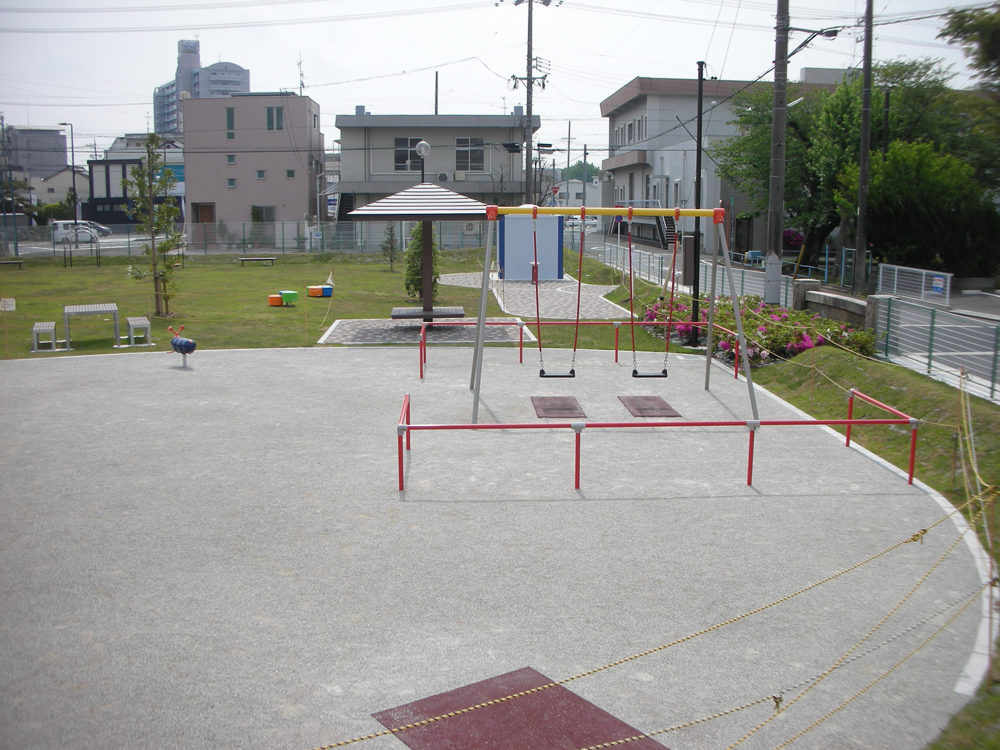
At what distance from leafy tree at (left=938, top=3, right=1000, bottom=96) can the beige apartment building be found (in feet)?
166

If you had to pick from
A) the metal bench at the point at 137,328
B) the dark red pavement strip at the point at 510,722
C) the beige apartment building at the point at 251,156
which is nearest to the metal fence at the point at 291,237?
the beige apartment building at the point at 251,156

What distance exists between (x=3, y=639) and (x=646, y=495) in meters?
6.44

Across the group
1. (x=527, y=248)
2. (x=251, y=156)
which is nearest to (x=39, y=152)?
(x=251, y=156)

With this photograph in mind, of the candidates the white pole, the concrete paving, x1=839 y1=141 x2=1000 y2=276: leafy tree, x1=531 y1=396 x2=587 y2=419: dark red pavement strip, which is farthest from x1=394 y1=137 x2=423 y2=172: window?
the concrete paving

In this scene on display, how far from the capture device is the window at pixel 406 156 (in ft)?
176

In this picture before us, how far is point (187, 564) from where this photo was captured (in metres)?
7.75

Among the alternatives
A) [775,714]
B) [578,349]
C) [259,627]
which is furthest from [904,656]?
[578,349]

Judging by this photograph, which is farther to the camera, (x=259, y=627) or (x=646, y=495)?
(x=646, y=495)

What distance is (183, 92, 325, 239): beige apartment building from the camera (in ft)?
186

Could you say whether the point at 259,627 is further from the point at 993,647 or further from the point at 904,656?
the point at 993,647

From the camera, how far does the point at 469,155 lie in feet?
179

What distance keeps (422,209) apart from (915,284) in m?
15.8

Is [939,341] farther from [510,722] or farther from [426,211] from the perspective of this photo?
[510,722]

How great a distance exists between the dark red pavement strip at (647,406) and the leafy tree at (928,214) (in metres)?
18.9
